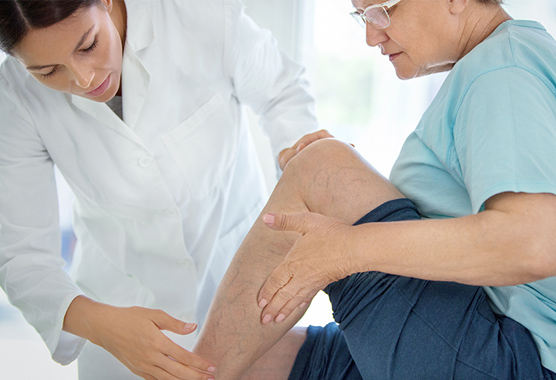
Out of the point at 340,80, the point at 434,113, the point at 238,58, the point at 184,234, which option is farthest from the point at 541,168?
the point at 340,80

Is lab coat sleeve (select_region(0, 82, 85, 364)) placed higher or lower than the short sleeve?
lower

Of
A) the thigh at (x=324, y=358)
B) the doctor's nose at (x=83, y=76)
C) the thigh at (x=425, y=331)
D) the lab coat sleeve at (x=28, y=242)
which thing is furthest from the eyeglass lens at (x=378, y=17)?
the lab coat sleeve at (x=28, y=242)

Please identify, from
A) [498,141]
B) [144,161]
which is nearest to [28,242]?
[144,161]

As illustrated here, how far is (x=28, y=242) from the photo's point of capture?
1179 millimetres

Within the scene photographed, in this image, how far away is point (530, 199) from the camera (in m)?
0.69

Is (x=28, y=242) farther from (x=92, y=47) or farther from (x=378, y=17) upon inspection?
(x=378, y=17)

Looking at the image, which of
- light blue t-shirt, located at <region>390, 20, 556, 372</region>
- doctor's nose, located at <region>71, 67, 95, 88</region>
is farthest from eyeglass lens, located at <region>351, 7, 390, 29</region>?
doctor's nose, located at <region>71, 67, 95, 88</region>

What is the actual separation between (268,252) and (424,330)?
→ 0.34 metres

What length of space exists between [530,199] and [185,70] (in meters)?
0.91

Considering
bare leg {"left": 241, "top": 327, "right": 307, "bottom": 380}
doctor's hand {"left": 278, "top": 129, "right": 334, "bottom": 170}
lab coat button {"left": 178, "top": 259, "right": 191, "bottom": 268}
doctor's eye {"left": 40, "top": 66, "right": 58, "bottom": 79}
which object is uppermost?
doctor's eye {"left": 40, "top": 66, "right": 58, "bottom": 79}

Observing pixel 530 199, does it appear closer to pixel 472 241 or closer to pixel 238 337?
pixel 472 241

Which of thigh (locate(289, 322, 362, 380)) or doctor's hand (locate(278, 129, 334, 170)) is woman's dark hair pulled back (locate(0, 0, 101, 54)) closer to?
doctor's hand (locate(278, 129, 334, 170))

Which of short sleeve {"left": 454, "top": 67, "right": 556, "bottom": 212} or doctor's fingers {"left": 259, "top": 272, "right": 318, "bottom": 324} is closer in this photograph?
short sleeve {"left": 454, "top": 67, "right": 556, "bottom": 212}

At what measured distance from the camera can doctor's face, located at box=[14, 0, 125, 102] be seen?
960 mm
